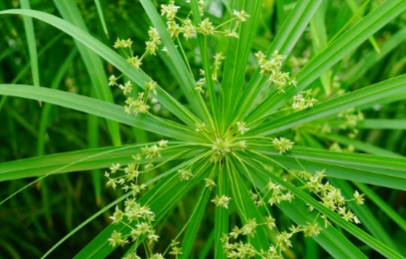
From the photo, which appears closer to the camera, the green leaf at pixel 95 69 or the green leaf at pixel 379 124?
the green leaf at pixel 95 69

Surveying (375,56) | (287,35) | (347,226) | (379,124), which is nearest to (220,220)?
(347,226)

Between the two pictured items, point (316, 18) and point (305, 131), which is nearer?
point (316, 18)

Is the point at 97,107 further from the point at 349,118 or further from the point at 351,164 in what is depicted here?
the point at 349,118

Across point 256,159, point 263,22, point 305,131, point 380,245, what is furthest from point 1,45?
point 380,245

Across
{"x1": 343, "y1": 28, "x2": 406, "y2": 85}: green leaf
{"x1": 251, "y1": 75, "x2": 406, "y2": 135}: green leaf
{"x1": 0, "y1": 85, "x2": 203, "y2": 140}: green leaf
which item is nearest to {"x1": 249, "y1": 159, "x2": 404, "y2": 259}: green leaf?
{"x1": 251, "y1": 75, "x2": 406, "y2": 135}: green leaf

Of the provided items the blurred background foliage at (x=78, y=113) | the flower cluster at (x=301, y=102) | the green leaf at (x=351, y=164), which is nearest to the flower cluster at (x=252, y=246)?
the green leaf at (x=351, y=164)

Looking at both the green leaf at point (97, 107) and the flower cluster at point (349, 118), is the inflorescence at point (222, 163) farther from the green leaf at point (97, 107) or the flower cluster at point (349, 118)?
the flower cluster at point (349, 118)

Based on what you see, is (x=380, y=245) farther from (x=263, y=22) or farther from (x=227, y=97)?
(x=263, y=22)

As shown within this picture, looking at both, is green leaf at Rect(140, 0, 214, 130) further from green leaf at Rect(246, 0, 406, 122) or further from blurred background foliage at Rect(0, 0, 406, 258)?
Answer: blurred background foliage at Rect(0, 0, 406, 258)
